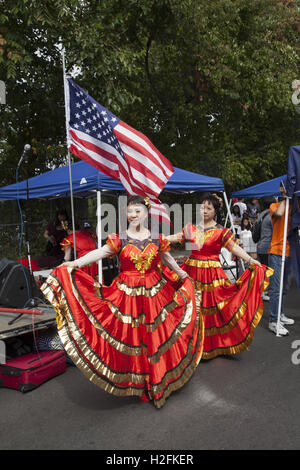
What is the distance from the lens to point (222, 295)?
4.75 metres

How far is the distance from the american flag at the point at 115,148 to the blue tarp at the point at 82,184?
1395 millimetres

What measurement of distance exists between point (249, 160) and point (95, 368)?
46.0 feet

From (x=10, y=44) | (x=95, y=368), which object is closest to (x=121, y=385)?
(x=95, y=368)

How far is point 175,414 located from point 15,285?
8.36 feet

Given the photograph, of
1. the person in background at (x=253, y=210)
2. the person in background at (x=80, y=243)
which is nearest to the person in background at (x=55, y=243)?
the person in background at (x=80, y=243)

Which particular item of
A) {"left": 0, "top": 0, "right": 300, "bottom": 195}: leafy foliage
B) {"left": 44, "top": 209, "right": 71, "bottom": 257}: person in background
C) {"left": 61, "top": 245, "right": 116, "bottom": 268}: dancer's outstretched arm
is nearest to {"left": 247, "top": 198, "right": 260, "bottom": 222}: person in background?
{"left": 0, "top": 0, "right": 300, "bottom": 195}: leafy foliage

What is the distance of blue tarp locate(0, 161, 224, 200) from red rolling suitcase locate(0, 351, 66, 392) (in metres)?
2.86

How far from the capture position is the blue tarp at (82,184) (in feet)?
20.5

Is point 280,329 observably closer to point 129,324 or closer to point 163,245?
point 163,245

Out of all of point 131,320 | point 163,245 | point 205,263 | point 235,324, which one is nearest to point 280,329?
point 235,324

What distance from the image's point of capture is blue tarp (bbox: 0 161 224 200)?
20.5ft

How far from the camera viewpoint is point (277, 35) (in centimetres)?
1579

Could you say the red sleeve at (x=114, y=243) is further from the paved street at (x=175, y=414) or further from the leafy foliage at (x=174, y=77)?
the leafy foliage at (x=174, y=77)
